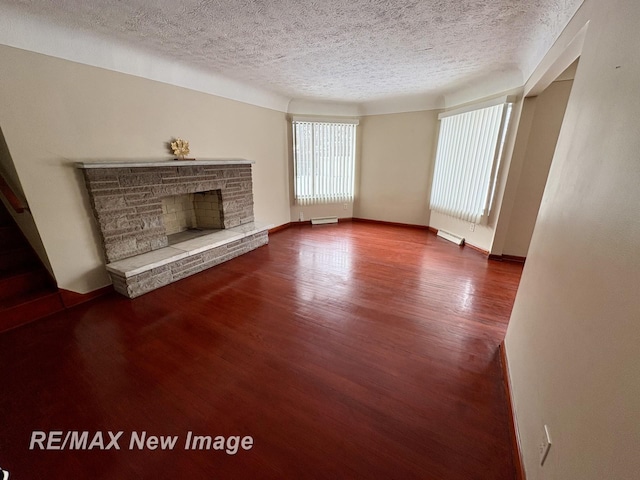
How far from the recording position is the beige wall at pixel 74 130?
6.29 feet

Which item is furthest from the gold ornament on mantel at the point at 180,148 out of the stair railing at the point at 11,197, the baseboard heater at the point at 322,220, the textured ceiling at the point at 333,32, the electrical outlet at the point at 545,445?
the electrical outlet at the point at 545,445

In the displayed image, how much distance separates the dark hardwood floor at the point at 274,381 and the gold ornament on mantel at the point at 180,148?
1.55 metres

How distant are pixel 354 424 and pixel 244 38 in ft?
10.0

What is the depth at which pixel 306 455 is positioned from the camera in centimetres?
115

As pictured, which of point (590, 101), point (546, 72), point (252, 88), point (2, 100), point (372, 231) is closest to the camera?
point (590, 101)

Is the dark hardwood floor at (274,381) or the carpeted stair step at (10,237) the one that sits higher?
the carpeted stair step at (10,237)

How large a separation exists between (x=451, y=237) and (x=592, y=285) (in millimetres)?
3619

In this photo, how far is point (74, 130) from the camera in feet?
7.14

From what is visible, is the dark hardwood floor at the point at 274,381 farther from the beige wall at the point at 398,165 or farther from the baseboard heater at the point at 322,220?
the baseboard heater at the point at 322,220

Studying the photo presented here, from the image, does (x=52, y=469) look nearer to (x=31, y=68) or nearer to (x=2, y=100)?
(x=2, y=100)

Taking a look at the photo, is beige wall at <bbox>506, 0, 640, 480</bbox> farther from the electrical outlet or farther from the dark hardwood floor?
the dark hardwood floor

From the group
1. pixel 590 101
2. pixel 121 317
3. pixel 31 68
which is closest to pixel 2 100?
pixel 31 68

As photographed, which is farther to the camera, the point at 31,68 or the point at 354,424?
the point at 31,68

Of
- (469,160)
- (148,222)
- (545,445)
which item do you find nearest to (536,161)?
(469,160)
